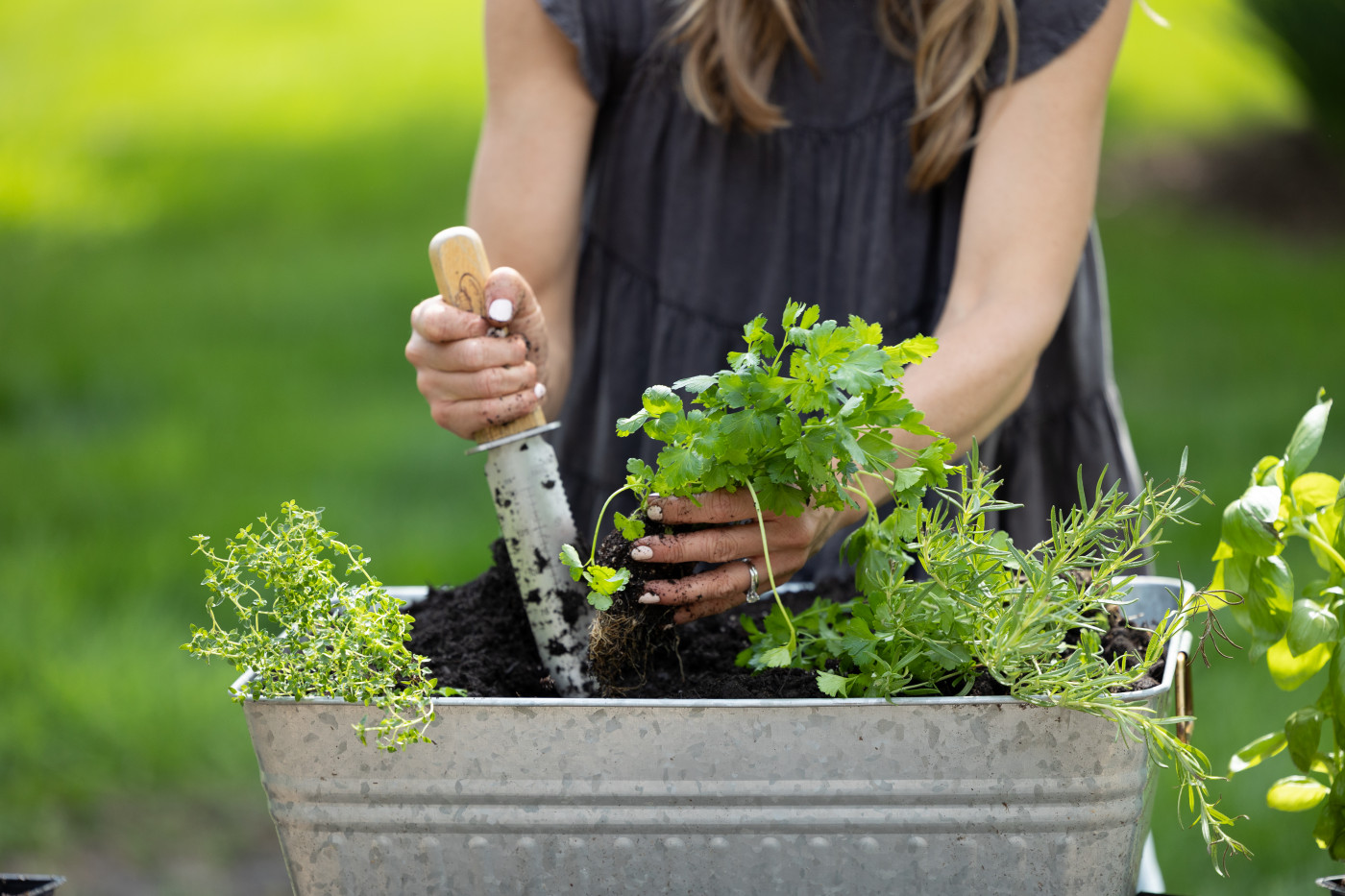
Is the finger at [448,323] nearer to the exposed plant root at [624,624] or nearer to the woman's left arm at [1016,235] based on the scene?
the exposed plant root at [624,624]

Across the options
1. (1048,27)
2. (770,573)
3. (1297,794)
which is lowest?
(1297,794)

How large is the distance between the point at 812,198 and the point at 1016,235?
1.14ft

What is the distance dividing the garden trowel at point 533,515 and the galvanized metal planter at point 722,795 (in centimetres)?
21

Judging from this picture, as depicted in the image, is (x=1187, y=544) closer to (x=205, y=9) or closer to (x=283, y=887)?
(x=283, y=887)

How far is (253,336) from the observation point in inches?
221

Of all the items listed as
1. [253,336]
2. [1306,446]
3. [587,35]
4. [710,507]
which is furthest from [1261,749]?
[253,336]

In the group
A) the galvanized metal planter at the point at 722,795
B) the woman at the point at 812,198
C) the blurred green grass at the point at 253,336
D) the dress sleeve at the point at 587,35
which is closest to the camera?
the galvanized metal planter at the point at 722,795

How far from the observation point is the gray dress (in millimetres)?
1557

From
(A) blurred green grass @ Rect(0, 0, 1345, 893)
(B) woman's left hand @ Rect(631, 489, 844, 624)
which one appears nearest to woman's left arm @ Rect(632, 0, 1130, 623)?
(B) woman's left hand @ Rect(631, 489, 844, 624)

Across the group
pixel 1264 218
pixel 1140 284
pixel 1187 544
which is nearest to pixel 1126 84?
pixel 1264 218

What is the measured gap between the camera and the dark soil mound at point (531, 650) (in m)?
0.96

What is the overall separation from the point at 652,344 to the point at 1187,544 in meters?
2.89

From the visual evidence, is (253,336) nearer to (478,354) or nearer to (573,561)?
(478,354)

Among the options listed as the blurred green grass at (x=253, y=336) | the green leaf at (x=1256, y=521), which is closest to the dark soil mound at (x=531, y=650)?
the green leaf at (x=1256, y=521)
